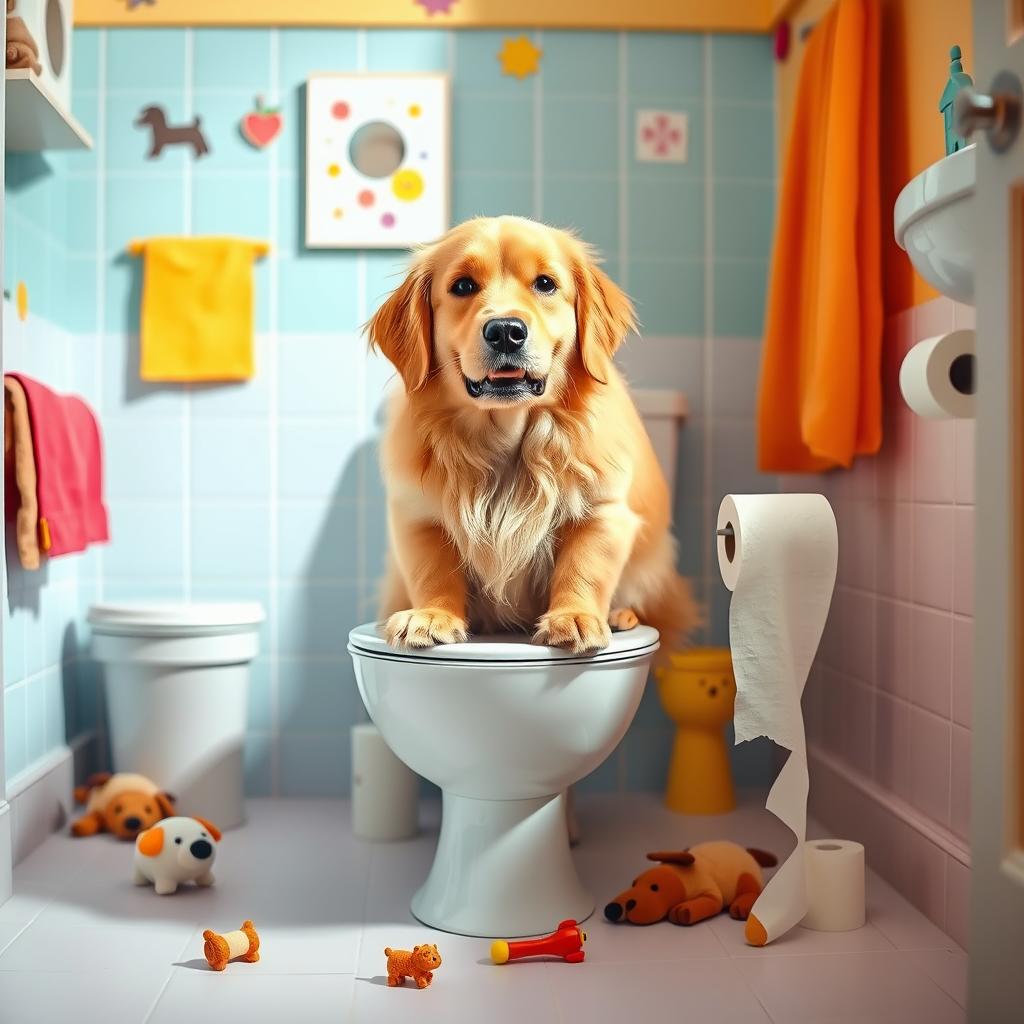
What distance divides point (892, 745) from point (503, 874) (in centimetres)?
79

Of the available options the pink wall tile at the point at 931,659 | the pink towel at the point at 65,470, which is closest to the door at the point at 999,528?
the pink wall tile at the point at 931,659

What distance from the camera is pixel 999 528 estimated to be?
1015mm

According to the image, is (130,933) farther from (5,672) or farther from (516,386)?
(516,386)

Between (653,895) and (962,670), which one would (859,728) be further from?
(653,895)

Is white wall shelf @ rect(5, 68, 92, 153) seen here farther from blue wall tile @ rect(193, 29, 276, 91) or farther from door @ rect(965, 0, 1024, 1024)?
door @ rect(965, 0, 1024, 1024)

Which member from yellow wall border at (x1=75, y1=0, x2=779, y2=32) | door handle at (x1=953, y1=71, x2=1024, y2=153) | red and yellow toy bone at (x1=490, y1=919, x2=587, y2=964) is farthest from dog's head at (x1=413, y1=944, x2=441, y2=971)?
yellow wall border at (x1=75, y1=0, x2=779, y2=32)

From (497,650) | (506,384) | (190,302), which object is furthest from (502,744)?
(190,302)

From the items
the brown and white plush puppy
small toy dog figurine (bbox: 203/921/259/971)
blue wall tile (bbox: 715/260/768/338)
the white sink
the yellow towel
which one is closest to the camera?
the white sink

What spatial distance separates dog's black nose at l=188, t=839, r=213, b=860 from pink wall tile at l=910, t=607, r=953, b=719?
125 centimetres

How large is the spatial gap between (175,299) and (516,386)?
1098 millimetres

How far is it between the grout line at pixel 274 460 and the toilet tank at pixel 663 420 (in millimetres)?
838

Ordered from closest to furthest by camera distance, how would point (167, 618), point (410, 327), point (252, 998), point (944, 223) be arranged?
point (944, 223), point (252, 998), point (410, 327), point (167, 618)

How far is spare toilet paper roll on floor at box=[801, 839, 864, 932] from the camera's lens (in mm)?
1578

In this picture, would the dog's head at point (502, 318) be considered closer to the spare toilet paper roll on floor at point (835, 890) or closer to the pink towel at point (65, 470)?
the pink towel at point (65, 470)
